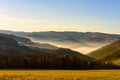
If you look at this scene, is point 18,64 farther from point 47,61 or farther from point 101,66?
point 101,66

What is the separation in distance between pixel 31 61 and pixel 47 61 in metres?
6.03

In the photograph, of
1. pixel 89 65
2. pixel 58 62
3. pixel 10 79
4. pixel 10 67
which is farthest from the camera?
pixel 89 65

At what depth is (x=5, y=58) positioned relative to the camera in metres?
107

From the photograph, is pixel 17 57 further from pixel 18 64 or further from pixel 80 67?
pixel 80 67

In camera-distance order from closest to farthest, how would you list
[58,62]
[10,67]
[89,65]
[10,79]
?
1. [10,79]
2. [10,67]
3. [58,62]
4. [89,65]

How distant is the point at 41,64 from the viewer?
343ft

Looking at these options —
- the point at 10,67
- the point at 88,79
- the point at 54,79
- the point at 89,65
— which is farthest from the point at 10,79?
the point at 89,65

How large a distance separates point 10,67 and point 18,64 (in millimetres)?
3135

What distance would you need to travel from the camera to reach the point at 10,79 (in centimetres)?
3581

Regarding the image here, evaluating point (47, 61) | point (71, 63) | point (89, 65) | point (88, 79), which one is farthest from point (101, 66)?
point (88, 79)

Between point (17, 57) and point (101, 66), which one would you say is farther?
point (101, 66)

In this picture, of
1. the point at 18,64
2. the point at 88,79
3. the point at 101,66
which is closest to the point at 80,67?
the point at 101,66

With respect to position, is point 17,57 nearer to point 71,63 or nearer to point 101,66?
point 71,63

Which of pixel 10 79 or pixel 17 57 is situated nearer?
pixel 10 79
